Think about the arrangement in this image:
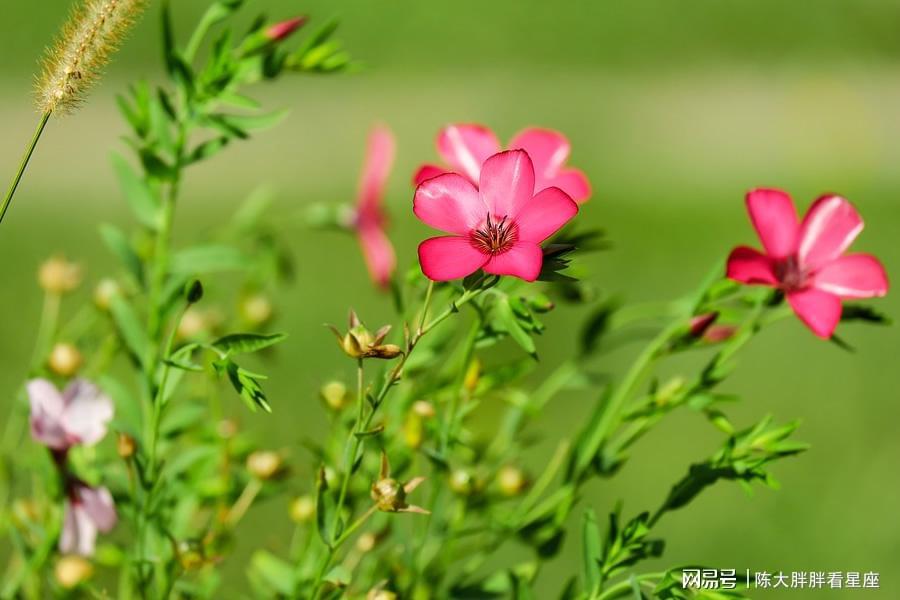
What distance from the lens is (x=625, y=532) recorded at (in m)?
0.63

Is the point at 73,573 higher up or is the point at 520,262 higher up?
the point at 520,262

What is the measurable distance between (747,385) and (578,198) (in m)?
1.24

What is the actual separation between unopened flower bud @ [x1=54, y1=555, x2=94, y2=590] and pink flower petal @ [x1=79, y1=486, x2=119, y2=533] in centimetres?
6

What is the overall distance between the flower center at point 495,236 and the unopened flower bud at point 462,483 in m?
0.24

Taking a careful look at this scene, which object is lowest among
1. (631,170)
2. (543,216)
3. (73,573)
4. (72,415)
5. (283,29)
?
(73,573)

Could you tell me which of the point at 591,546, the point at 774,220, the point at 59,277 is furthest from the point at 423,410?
the point at 59,277

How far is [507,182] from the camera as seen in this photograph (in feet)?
1.86

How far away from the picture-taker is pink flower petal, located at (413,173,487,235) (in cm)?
57

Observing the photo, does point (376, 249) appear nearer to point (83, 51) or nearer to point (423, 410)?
point (423, 410)

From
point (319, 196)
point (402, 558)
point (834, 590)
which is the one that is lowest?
point (834, 590)

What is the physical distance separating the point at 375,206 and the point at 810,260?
40cm

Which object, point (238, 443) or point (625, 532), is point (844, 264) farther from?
point (238, 443)

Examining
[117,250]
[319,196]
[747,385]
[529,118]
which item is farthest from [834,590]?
[529,118]

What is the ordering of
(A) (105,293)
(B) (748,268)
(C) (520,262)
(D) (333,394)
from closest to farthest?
(C) (520,262) < (B) (748,268) < (D) (333,394) < (A) (105,293)
